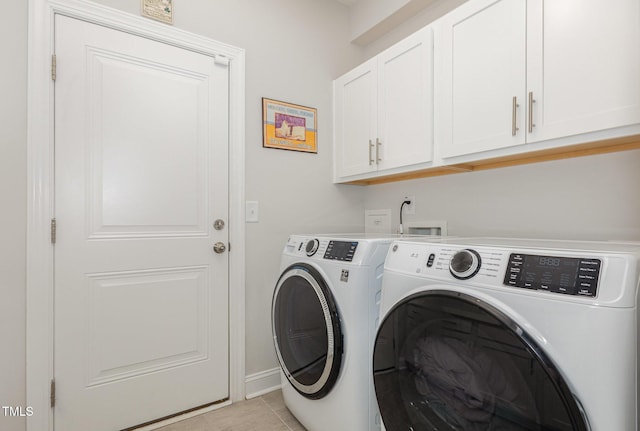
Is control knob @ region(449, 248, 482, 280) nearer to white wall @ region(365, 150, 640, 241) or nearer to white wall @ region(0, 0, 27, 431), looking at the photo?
white wall @ region(365, 150, 640, 241)

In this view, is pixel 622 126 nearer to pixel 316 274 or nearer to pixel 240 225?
pixel 316 274

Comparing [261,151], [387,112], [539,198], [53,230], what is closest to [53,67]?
[53,230]

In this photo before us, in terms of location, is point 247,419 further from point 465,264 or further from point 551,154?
point 551,154

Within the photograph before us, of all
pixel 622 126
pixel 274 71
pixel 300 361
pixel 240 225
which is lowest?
pixel 300 361

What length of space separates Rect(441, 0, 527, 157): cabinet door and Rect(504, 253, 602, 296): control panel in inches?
28.6

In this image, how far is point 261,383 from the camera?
2.05 meters

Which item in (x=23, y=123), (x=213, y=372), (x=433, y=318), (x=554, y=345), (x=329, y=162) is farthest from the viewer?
(x=329, y=162)

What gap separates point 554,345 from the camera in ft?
2.46

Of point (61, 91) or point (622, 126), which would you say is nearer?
point (622, 126)

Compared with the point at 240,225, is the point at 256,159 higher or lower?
higher

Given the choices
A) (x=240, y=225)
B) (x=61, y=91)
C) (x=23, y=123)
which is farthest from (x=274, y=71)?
(x=23, y=123)

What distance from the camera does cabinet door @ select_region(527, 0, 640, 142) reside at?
1.11 metres

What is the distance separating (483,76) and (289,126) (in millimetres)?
1152

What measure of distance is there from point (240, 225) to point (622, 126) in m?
1.72
